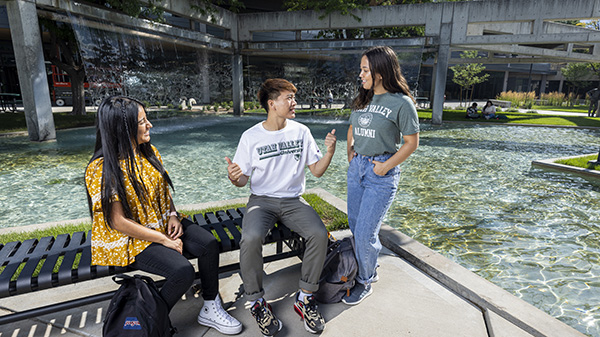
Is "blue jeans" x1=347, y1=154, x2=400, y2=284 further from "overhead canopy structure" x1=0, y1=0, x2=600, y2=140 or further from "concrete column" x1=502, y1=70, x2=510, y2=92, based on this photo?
"concrete column" x1=502, y1=70, x2=510, y2=92

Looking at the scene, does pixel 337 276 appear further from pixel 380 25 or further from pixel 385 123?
pixel 380 25

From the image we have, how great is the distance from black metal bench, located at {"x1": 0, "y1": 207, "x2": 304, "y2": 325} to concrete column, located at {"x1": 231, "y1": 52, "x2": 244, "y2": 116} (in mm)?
17367

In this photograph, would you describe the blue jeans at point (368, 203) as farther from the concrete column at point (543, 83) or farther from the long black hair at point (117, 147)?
the concrete column at point (543, 83)

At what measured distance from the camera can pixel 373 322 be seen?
2619 mm

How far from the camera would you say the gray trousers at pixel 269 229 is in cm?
254

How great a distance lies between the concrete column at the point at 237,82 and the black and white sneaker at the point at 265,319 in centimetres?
1820

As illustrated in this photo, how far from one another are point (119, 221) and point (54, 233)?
227 cm

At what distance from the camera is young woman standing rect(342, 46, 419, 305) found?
8.45 ft

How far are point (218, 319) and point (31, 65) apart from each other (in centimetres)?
1136

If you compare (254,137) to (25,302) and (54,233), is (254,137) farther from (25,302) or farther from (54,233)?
(54,233)

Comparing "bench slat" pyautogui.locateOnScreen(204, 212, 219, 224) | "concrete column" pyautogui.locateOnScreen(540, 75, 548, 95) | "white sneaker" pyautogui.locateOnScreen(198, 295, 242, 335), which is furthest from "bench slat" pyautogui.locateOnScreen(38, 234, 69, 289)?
"concrete column" pyautogui.locateOnScreen(540, 75, 548, 95)

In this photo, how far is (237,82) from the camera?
19.5m

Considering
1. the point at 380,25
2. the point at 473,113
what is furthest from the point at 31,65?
the point at 473,113

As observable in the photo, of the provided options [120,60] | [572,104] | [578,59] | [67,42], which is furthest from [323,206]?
[572,104]
